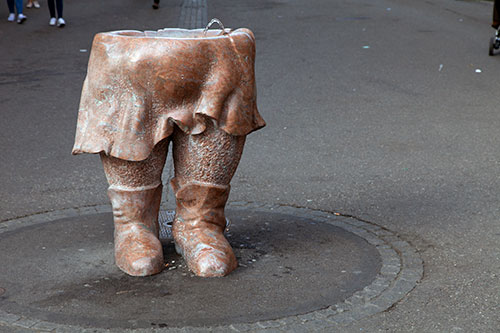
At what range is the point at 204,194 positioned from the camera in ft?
13.5

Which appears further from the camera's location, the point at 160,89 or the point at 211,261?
the point at 211,261

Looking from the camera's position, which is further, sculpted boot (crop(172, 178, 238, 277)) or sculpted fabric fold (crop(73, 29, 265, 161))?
sculpted boot (crop(172, 178, 238, 277))

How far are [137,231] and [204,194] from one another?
389mm

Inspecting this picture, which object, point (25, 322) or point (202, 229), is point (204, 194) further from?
point (25, 322)

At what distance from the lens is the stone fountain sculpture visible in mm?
3814

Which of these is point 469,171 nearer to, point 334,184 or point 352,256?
point 334,184

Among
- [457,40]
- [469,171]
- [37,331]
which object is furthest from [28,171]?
[457,40]

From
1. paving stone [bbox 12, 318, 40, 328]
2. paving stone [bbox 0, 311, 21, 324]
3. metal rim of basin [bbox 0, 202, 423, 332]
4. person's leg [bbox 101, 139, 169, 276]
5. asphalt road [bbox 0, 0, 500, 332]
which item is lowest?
asphalt road [bbox 0, 0, 500, 332]

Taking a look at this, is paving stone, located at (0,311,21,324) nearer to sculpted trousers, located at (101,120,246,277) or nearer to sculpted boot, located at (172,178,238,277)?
sculpted trousers, located at (101,120,246,277)

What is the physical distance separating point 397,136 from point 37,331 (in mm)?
4575

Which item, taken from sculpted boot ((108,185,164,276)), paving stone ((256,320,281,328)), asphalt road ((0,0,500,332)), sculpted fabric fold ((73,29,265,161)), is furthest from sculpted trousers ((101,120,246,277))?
asphalt road ((0,0,500,332))

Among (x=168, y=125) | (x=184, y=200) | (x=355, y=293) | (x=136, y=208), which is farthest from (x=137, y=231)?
(x=355, y=293)

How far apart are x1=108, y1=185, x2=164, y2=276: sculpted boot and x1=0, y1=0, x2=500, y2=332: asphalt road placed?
1105mm

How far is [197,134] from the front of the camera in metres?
3.93
